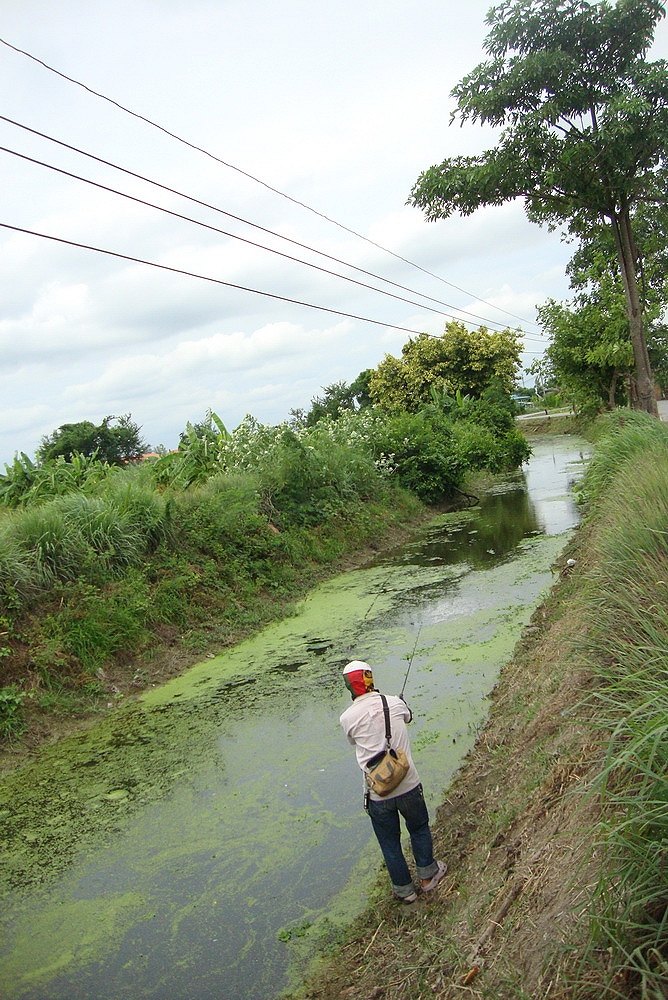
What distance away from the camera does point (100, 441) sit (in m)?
27.6

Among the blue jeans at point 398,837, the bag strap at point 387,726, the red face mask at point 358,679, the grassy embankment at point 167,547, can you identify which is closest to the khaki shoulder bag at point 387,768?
the bag strap at point 387,726

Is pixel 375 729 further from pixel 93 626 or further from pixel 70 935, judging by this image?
pixel 93 626

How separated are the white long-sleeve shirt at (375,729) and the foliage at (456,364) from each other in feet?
104

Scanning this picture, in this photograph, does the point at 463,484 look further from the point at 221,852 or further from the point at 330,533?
the point at 221,852

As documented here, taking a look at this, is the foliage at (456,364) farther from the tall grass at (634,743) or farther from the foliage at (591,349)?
the tall grass at (634,743)

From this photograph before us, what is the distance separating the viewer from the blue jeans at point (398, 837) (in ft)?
14.5

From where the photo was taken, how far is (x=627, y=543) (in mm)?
5668

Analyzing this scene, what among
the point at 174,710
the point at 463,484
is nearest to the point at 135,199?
the point at 174,710

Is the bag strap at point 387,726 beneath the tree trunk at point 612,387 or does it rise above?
beneath

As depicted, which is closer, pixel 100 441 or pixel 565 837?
pixel 565 837

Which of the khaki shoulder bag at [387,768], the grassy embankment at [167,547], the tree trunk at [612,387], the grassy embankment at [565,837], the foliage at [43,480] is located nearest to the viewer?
the grassy embankment at [565,837]

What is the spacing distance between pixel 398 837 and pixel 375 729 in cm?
61

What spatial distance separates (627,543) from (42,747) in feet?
20.1

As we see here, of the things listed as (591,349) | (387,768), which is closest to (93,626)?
(387,768)
